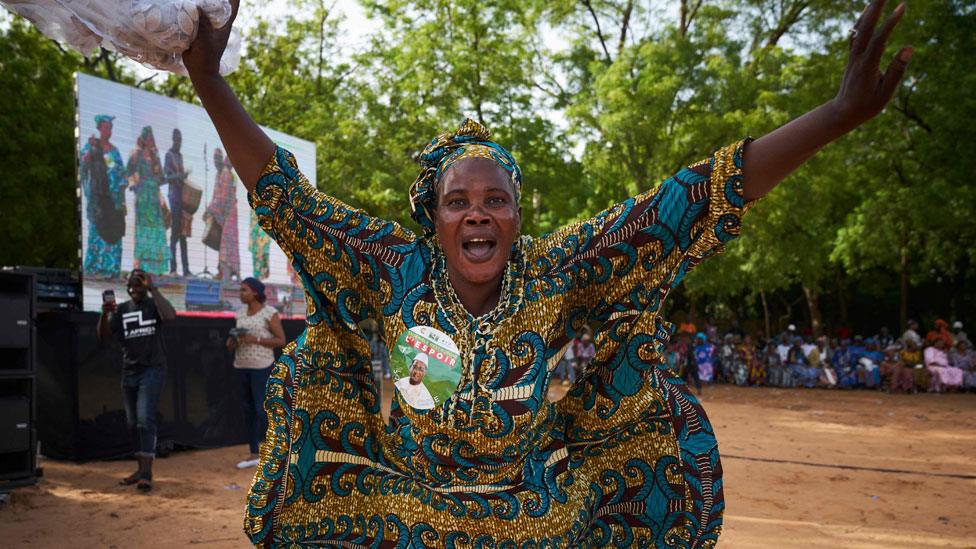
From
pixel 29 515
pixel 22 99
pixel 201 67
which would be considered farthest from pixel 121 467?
pixel 22 99

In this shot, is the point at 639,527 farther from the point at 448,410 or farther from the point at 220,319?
the point at 220,319

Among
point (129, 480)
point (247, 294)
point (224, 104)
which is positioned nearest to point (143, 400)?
point (129, 480)

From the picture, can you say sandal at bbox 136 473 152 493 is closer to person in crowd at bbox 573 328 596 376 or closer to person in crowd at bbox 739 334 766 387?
person in crowd at bbox 573 328 596 376

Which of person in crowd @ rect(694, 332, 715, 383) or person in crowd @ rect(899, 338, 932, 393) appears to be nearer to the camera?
person in crowd @ rect(899, 338, 932, 393)

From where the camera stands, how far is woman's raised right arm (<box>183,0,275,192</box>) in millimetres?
2201

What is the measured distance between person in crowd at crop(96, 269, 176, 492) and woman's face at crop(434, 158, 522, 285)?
583 centimetres

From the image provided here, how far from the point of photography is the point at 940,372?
17.0m

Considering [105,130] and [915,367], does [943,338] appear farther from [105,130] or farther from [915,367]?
[105,130]

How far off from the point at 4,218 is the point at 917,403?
19228 millimetres

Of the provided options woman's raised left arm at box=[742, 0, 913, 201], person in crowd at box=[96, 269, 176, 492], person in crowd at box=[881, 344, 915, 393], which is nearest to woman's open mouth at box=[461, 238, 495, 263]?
woman's raised left arm at box=[742, 0, 913, 201]

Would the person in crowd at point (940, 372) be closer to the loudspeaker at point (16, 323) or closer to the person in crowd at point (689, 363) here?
the person in crowd at point (689, 363)

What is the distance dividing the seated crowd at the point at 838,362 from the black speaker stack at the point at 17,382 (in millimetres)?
12996

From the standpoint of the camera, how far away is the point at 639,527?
2.58 metres

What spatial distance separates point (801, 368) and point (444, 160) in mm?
18494
